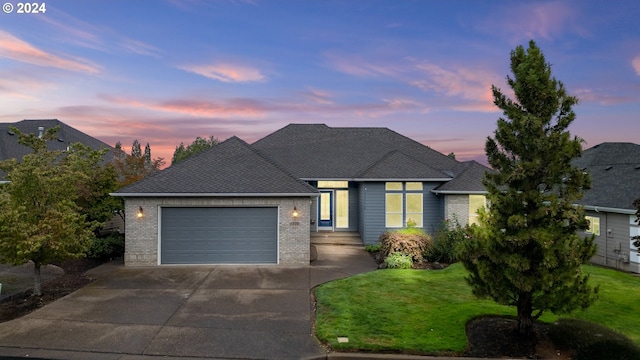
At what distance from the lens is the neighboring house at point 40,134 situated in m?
21.6

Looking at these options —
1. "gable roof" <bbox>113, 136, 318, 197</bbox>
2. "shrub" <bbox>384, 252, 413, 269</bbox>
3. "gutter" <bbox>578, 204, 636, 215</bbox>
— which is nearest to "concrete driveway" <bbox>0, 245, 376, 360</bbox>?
"shrub" <bbox>384, 252, 413, 269</bbox>

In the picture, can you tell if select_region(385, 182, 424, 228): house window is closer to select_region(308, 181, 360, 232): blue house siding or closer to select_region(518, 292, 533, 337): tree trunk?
select_region(308, 181, 360, 232): blue house siding

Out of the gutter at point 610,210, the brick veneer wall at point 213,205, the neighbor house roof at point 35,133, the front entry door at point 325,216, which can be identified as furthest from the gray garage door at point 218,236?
the gutter at point 610,210

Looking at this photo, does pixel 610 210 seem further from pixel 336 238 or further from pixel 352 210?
pixel 336 238

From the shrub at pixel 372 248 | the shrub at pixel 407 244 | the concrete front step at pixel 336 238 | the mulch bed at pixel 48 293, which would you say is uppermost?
the shrub at pixel 407 244

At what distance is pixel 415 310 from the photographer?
8695 mm

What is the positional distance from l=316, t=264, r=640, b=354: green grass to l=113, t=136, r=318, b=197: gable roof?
442 centimetres

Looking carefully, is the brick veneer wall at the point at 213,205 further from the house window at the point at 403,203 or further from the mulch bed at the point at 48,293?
the house window at the point at 403,203

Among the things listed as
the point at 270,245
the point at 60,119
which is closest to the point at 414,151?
the point at 270,245

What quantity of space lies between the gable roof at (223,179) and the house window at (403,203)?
6.04m

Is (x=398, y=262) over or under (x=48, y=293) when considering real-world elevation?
over

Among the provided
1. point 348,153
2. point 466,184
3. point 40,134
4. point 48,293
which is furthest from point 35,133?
point 466,184

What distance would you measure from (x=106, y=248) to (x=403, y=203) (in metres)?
13.8

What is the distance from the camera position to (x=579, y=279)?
6270 mm
